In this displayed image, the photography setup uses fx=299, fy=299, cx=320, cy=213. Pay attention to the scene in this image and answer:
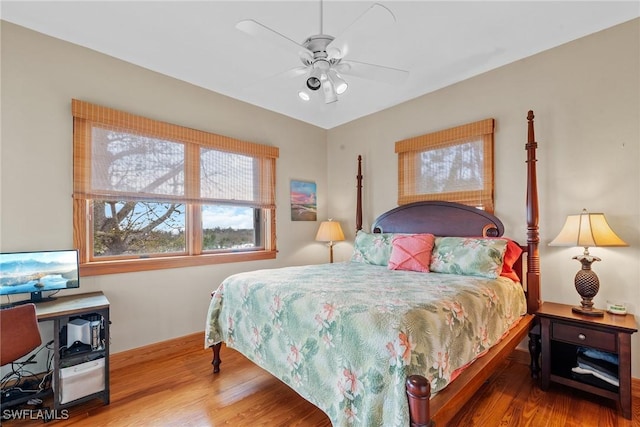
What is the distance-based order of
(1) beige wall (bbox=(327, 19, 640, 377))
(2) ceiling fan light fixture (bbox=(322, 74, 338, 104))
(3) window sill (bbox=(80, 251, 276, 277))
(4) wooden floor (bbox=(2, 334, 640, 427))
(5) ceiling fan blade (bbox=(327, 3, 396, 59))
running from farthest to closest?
(3) window sill (bbox=(80, 251, 276, 277)) → (1) beige wall (bbox=(327, 19, 640, 377)) → (2) ceiling fan light fixture (bbox=(322, 74, 338, 104)) → (4) wooden floor (bbox=(2, 334, 640, 427)) → (5) ceiling fan blade (bbox=(327, 3, 396, 59))

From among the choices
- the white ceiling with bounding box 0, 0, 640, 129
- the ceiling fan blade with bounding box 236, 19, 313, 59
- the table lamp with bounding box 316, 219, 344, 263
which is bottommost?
the table lamp with bounding box 316, 219, 344, 263

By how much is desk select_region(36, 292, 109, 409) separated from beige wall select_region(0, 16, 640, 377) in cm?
46

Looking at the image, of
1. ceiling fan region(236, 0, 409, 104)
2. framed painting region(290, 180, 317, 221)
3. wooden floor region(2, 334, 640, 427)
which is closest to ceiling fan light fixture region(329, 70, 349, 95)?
ceiling fan region(236, 0, 409, 104)

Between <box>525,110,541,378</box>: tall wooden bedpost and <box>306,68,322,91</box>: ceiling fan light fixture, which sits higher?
<box>306,68,322,91</box>: ceiling fan light fixture

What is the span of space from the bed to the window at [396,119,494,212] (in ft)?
0.69

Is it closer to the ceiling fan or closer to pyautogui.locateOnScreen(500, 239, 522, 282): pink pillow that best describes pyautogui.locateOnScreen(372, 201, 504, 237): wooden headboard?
pyautogui.locateOnScreen(500, 239, 522, 282): pink pillow

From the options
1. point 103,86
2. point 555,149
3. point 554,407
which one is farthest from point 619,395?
point 103,86

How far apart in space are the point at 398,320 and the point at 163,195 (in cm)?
262

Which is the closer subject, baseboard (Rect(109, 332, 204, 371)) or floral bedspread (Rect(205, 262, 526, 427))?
floral bedspread (Rect(205, 262, 526, 427))

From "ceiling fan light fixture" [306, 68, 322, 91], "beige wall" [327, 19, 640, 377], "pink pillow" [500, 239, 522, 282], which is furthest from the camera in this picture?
"pink pillow" [500, 239, 522, 282]

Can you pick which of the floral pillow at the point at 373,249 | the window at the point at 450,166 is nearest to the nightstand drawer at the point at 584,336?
the window at the point at 450,166

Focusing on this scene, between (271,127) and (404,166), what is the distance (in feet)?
5.90

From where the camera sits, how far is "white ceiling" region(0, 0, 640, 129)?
2.12m

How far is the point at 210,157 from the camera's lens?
133 inches
